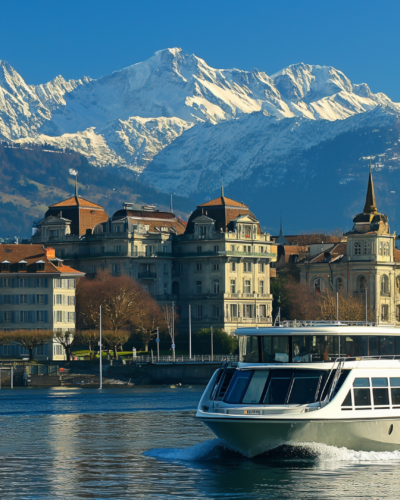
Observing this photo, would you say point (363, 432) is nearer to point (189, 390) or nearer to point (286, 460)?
point (286, 460)

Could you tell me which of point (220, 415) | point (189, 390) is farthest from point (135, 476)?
point (189, 390)

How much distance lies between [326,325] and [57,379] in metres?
99.7

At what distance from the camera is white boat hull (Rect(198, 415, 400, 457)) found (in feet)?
229

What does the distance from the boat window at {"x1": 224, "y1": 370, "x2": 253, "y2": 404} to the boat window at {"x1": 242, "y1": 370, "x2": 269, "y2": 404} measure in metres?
0.32

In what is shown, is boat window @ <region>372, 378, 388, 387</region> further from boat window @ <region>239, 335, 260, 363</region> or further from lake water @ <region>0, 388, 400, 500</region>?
boat window @ <region>239, 335, 260, 363</region>

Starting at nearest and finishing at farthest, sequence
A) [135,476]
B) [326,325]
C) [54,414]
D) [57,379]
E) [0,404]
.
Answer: [135,476]
[326,325]
[54,414]
[0,404]
[57,379]

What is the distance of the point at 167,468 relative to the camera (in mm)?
72750

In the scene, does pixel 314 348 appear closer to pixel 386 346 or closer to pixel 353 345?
pixel 353 345

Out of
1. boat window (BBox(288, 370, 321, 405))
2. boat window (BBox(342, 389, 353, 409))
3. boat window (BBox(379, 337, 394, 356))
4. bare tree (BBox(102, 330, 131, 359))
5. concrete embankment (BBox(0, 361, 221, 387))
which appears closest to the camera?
boat window (BBox(288, 370, 321, 405))

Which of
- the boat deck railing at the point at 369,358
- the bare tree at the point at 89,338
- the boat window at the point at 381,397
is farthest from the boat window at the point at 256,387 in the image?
the bare tree at the point at 89,338

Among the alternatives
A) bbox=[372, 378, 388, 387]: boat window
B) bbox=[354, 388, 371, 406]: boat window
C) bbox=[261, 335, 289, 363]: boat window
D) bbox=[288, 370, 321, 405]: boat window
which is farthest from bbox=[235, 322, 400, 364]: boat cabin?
bbox=[354, 388, 371, 406]: boat window

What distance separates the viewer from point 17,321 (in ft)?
652

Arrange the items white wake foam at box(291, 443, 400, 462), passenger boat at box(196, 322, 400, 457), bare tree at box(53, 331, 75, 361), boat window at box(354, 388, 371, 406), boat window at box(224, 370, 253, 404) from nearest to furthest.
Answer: passenger boat at box(196, 322, 400, 457)
white wake foam at box(291, 443, 400, 462)
boat window at box(354, 388, 371, 406)
boat window at box(224, 370, 253, 404)
bare tree at box(53, 331, 75, 361)

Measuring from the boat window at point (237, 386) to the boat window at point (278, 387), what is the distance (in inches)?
55.8
